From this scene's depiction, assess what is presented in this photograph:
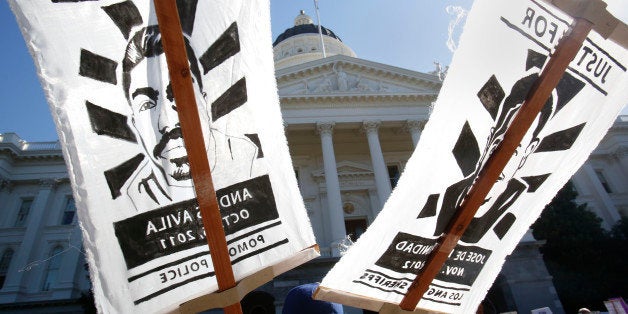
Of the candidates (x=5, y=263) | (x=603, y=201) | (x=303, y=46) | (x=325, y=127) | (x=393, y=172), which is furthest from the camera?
(x=303, y=46)

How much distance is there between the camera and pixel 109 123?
4.41 ft

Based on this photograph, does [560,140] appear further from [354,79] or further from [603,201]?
[603,201]

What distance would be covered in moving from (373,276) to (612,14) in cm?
156

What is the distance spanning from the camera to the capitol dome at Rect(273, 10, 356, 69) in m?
40.1

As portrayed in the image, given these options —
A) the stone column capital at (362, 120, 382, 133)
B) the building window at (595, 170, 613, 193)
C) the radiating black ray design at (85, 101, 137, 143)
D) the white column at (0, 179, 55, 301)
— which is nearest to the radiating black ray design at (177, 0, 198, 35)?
the radiating black ray design at (85, 101, 137, 143)

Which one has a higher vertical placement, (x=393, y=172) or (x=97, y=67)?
→ (x=393, y=172)

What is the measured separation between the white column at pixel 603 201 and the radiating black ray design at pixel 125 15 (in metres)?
35.7

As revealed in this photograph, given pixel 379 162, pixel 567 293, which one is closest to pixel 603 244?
pixel 567 293

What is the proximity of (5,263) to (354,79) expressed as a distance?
2601 centimetres

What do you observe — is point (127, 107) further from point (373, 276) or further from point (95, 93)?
point (373, 276)

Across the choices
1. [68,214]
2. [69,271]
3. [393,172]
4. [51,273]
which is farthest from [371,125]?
[68,214]

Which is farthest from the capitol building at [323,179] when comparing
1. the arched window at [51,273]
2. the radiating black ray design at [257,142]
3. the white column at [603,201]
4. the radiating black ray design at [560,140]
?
the white column at [603,201]

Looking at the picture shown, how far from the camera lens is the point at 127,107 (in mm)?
1367

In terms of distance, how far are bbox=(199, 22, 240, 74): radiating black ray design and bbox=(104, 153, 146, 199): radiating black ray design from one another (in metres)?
0.46
